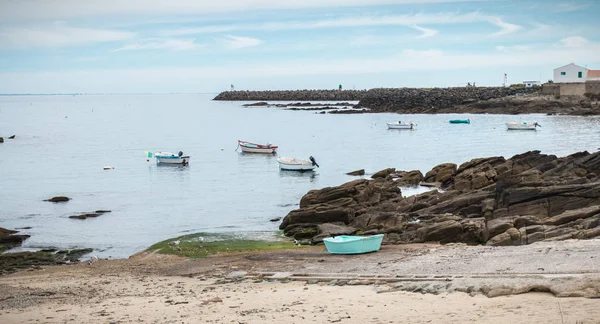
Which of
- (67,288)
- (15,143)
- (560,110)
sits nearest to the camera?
(67,288)

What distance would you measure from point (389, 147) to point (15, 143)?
46281mm

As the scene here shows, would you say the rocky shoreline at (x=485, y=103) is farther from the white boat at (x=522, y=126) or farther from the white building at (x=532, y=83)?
the white boat at (x=522, y=126)

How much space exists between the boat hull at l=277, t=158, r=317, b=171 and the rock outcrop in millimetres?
18393

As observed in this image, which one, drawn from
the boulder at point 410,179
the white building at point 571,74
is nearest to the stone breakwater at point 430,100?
the white building at point 571,74

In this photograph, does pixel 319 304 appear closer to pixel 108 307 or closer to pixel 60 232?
pixel 108 307

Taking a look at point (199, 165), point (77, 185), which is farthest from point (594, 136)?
point (77, 185)

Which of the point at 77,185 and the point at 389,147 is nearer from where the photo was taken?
the point at 77,185

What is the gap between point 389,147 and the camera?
76062mm

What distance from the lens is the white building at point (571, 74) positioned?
393 feet

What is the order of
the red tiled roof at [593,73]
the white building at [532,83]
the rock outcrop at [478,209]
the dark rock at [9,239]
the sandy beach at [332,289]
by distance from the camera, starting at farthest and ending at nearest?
the white building at [532,83], the red tiled roof at [593,73], the dark rock at [9,239], the rock outcrop at [478,209], the sandy beach at [332,289]

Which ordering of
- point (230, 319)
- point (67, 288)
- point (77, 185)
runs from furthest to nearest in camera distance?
1. point (77, 185)
2. point (67, 288)
3. point (230, 319)

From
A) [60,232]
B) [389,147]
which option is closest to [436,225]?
[60,232]

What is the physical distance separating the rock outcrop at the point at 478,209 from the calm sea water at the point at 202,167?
11.2ft

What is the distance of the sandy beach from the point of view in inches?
592
